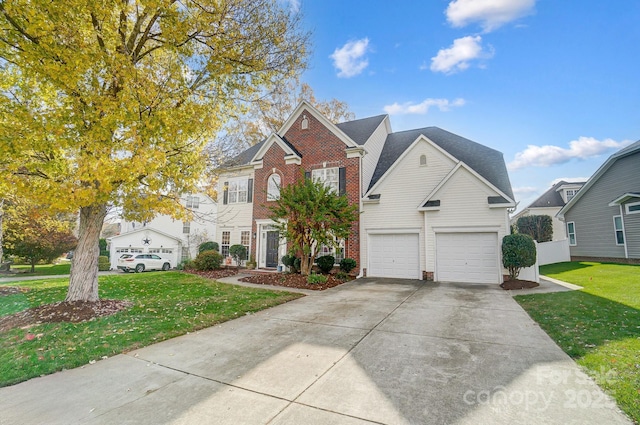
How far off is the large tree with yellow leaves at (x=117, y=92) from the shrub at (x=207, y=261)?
8.83 m

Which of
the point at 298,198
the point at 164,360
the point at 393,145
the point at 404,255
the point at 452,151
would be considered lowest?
the point at 164,360

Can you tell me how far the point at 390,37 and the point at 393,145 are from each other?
719 cm

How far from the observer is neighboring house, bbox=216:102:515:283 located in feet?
40.8

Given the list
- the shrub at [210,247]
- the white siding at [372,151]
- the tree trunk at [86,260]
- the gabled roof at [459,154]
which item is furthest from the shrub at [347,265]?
the tree trunk at [86,260]

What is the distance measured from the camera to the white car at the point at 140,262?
21812 millimetres

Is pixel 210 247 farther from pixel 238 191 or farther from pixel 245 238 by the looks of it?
pixel 238 191

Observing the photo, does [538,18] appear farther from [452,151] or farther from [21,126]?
[21,126]

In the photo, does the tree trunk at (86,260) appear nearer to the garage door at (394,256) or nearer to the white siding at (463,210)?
the garage door at (394,256)

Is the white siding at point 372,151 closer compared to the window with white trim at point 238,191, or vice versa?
the white siding at point 372,151

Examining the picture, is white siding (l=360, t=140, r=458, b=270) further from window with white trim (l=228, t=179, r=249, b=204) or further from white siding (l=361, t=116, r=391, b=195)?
window with white trim (l=228, t=179, r=249, b=204)

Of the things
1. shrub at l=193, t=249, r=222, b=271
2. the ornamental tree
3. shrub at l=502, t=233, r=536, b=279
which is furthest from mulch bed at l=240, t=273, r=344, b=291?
shrub at l=502, t=233, r=536, b=279

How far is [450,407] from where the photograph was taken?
2.97m

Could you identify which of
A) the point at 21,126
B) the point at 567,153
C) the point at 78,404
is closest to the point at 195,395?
the point at 78,404

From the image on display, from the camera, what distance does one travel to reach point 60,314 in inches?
250
